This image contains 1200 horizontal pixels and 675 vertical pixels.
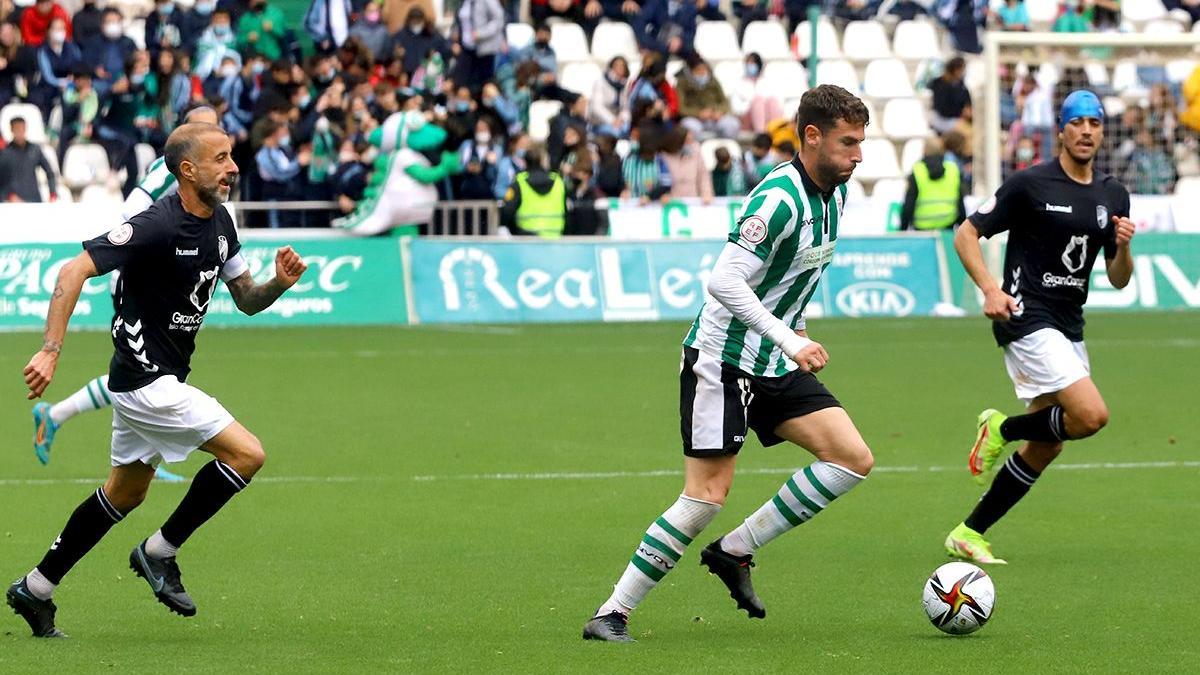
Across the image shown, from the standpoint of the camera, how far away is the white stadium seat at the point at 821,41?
28.7m

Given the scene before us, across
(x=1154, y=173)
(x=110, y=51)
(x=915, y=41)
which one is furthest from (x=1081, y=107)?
(x=915, y=41)

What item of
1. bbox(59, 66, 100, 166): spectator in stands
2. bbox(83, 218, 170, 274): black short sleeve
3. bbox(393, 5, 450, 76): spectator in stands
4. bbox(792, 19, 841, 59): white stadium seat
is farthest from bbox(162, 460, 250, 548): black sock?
bbox(792, 19, 841, 59): white stadium seat

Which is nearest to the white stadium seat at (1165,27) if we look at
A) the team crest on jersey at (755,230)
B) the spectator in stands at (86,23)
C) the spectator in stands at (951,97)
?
the spectator in stands at (951,97)

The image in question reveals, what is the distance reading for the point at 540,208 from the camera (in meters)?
22.8

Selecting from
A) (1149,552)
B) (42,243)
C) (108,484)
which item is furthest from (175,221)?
(42,243)

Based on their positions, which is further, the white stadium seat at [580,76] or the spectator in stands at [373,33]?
the white stadium seat at [580,76]

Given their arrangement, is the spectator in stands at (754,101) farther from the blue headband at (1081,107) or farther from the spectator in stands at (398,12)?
the blue headband at (1081,107)

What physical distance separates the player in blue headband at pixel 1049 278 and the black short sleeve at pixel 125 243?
3.64 metres

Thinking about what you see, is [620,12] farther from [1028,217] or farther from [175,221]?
[175,221]

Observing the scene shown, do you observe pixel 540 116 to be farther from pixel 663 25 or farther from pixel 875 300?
pixel 875 300

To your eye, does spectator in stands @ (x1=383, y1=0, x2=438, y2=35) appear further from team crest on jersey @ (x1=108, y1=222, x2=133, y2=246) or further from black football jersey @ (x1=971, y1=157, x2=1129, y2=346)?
team crest on jersey @ (x1=108, y1=222, x2=133, y2=246)

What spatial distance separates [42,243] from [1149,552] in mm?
14561

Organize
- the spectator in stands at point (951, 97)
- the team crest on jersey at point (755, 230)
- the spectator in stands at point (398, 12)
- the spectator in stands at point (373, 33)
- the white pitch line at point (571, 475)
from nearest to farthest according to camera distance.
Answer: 1. the team crest on jersey at point (755, 230)
2. the white pitch line at point (571, 475)
3. the spectator in stands at point (373, 33)
4. the spectator in stands at point (951, 97)
5. the spectator in stands at point (398, 12)

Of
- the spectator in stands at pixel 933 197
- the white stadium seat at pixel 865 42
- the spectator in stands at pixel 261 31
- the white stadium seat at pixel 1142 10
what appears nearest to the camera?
the spectator in stands at pixel 933 197
